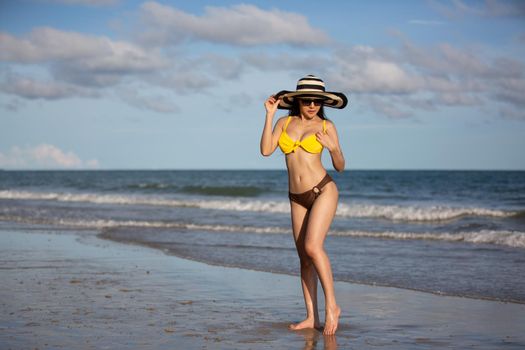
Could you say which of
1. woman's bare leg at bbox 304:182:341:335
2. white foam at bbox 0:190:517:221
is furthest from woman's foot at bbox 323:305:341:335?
white foam at bbox 0:190:517:221

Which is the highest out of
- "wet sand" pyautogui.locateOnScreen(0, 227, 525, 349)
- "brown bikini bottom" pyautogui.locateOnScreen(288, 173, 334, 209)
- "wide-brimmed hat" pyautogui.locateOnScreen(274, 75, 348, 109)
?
"wide-brimmed hat" pyautogui.locateOnScreen(274, 75, 348, 109)

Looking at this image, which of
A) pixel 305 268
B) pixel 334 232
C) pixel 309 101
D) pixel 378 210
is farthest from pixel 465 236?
pixel 309 101

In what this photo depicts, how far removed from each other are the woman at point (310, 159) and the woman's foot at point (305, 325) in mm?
248

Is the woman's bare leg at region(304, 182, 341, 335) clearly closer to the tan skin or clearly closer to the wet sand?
the tan skin

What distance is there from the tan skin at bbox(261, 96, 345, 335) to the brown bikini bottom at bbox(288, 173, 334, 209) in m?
0.03

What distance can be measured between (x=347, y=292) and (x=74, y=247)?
616 centimetres

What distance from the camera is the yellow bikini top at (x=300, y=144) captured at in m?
6.09

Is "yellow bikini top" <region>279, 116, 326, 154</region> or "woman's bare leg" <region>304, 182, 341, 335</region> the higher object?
"yellow bikini top" <region>279, 116, 326, 154</region>

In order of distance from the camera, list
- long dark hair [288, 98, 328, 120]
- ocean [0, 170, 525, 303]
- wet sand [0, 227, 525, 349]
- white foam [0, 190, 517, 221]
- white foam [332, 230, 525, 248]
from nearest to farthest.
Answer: wet sand [0, 227, 525, 349]
long dark hair [288, 98, 328, 120]
ocean [0, 170, 525, 303]
white foam [332, 230, 525, 248]
white foam [0, 190, 517, 221]

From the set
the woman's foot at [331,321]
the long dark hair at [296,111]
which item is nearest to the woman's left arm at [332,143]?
the long dark hair at [296,111]

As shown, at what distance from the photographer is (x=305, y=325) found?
253 inches

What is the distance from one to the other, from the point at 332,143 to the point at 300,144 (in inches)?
10.9

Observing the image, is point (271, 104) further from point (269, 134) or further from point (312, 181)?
point (312, 181)

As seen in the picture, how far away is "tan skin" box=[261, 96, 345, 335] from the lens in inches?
238
